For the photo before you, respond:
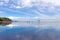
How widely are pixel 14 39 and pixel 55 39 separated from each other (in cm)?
132

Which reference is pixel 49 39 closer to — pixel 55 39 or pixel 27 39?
pixel 55 39

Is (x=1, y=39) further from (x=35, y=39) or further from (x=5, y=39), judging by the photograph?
(x=35, y=39)

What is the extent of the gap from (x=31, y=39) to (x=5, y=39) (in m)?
0.84

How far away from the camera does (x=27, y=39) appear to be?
4387mm

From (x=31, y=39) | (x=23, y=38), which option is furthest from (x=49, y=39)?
(x=23, y=38)

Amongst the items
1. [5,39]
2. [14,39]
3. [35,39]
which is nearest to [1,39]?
[5,39]

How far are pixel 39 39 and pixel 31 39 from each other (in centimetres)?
26

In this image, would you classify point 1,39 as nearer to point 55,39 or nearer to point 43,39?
point 43,39

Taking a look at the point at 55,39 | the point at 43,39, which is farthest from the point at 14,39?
the point at 55,39

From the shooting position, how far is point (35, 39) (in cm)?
440

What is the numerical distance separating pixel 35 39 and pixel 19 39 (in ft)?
1.71

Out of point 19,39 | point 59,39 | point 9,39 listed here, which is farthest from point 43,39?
point 9,39

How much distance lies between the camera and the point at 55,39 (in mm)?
4316

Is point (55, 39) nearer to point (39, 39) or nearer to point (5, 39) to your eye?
point (39, 39)
